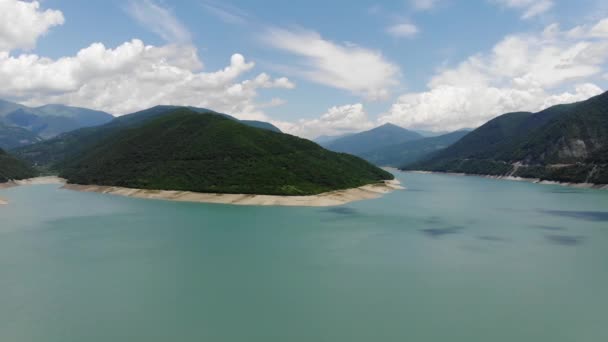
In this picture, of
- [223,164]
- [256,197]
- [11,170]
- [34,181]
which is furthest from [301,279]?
[11,170]

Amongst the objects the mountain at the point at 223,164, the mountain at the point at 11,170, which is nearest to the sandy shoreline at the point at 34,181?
the mountain at the point at 11,170

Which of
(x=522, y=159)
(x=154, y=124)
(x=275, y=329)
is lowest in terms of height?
(x=275, y=329)

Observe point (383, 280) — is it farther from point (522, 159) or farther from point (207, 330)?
point (522, 159)

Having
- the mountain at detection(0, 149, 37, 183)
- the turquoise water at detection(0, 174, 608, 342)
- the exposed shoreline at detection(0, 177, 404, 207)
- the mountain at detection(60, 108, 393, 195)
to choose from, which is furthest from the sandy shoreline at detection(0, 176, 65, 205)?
the turquoise water at detection(0, 174, 608, 342)

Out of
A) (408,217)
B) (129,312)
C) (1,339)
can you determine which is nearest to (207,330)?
(129,312)

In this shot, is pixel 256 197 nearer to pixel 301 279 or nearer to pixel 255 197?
pixel 255 197

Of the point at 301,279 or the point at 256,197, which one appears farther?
the point at 256,197

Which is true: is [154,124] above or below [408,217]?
above
